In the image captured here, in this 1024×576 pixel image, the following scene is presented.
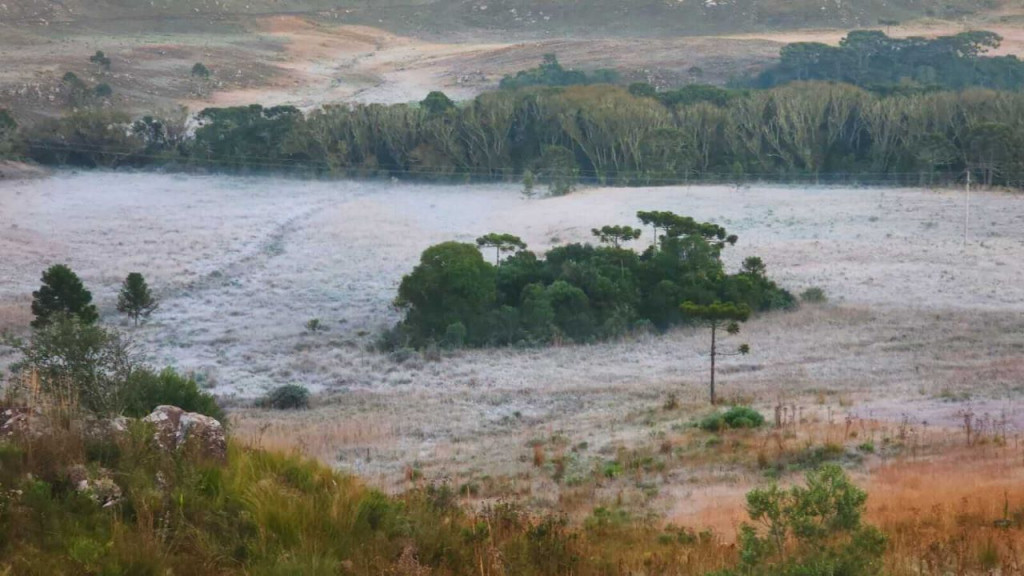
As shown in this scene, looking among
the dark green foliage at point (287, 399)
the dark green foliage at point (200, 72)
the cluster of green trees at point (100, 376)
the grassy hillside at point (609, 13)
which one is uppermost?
the grassy hillside at point (609, 13)

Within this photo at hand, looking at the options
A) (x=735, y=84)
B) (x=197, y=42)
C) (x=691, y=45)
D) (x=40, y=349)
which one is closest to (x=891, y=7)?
(x=691, y=45)

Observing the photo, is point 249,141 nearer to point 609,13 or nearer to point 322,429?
point 322,429

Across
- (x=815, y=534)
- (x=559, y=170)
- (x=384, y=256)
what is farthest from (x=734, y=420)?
(x=559, y=170)

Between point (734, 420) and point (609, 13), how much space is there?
11565 centimetres

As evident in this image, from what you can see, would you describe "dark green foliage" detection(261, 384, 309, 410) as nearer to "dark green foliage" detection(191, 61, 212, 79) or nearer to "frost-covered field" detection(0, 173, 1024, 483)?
"frost-covered field" detection(0, 173, 1024, 483)

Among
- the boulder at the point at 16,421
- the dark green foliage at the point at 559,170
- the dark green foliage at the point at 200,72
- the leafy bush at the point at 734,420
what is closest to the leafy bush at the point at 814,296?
the leafy bush at the point at 734,420

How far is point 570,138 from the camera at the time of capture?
A: 180 feet

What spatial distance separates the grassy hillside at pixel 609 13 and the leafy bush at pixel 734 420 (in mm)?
103706

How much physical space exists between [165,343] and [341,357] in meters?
4.90

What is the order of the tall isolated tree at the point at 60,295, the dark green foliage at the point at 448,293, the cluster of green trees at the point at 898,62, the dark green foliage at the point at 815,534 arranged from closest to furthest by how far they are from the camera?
the dark green foliage at the point at 815,534, the tall isolated tree at the point at 60,295, the dark green foliage at the point at 448,293, the cluster of green trees at the point at 898,62

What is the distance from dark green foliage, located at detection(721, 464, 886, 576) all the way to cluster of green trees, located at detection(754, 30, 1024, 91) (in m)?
80.0

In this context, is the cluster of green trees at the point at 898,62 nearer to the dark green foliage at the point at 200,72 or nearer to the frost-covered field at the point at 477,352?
the frost-covered field at the point at 477,352

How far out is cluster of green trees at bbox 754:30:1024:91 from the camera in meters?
82.2

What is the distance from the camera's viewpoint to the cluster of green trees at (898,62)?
82250 millimetres
